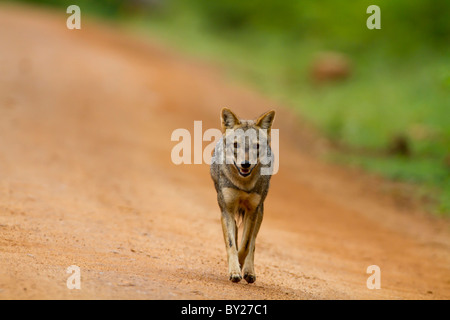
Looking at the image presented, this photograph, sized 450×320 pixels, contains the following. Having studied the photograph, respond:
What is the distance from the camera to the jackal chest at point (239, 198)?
834 centimetres

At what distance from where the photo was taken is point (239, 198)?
8.39 metres

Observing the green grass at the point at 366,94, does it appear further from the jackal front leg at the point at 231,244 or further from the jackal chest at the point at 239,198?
the jackal front leg at the point at 231,244

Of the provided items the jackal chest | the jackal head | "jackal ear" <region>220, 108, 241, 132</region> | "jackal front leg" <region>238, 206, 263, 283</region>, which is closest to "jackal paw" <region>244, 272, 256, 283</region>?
"jackal front leg" <region>238, 206, 263, 283</region>

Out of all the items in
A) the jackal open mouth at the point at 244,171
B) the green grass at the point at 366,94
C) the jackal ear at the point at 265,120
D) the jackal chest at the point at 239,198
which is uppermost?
the green grass at the point at 366,94

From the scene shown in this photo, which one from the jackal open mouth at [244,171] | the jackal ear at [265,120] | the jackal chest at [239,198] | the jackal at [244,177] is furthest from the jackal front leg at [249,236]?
the jackal ear at [265,120]

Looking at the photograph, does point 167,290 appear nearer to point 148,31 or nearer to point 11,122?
point 11,122

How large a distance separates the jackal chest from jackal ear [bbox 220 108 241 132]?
0.74 meters

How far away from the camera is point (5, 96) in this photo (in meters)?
19.0

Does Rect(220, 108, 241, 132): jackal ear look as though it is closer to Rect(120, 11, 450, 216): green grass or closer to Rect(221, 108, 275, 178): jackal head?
Rect(221, 108, 275, 178): jackal head

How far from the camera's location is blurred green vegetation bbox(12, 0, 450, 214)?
19.1m

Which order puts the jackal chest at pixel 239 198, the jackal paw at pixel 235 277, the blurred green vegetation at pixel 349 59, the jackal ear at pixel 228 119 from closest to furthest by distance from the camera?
the jackal paw at pixel 235 277 → the jackal chest at pixel 239 198 → the jackal ear at pixel 228 119 → the blurred green vegetation at pixel 349 59
